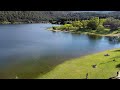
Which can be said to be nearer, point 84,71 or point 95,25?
point 84,71

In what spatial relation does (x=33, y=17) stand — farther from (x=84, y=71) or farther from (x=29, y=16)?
(x=84, y=71)

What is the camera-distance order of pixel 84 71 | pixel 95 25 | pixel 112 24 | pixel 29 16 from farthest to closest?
1. pixel 29 16
2. pixel 112 24
3. pixel 95 25
4. pixel 84 71

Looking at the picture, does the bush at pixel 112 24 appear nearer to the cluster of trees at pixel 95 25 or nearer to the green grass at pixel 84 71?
the cluster of trees at pixel 95 25

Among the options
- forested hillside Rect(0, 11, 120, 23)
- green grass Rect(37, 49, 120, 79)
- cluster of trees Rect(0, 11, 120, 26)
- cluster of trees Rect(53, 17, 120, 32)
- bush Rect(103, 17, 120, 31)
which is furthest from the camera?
forested hillside Rect(0, 11, 120, 23)

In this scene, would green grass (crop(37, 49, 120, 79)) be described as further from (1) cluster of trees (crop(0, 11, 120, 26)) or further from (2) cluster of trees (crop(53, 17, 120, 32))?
(1) cluster of trees (crop(0, 11, 120, 26))

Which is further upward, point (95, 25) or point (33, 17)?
point (95, 25)

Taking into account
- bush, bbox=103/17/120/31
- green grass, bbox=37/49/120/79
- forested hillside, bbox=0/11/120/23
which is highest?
green grass, bbox=37/49/120/79

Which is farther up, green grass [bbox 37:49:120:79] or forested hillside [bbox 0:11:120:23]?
green grass [bbox 37:49:120:79]

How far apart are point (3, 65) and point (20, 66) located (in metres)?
1.56

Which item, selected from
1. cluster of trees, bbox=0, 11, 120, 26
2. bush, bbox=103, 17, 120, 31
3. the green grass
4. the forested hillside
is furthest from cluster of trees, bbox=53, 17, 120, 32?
the green grass

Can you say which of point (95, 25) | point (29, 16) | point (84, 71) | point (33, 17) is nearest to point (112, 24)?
point (95, 25)

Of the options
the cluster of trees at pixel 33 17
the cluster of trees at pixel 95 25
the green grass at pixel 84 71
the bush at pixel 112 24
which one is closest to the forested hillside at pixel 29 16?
the cluster of trees at pixel 33 17
